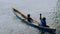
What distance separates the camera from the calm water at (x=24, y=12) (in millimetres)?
12320

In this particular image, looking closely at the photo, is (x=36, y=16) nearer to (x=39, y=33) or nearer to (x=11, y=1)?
(x=39, y=33)

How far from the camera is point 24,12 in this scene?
16453 millimetres

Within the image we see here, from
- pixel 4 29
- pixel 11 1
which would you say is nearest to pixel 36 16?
pixel 4 29

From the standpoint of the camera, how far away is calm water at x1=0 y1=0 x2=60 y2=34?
12.3 metres

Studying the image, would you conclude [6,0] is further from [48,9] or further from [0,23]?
[0,23]

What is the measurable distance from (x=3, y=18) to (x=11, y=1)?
5790mm

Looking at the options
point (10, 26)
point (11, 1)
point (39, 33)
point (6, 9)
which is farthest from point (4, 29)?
point (11, 1)

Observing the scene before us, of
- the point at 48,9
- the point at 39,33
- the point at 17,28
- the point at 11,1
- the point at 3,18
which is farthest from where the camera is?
the point at 11,1

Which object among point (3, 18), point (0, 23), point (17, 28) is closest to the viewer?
point (17, 28)

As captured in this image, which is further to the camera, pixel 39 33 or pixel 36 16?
pixel 36 16

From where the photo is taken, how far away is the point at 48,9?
17.1 meters

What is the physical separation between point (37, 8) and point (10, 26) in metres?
5.20

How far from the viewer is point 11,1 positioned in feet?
66.9

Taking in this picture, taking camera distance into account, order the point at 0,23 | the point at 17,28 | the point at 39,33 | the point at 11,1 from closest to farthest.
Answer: the point at 39,33, the point at 17,28, the point at 0,23, the point at 11,1
